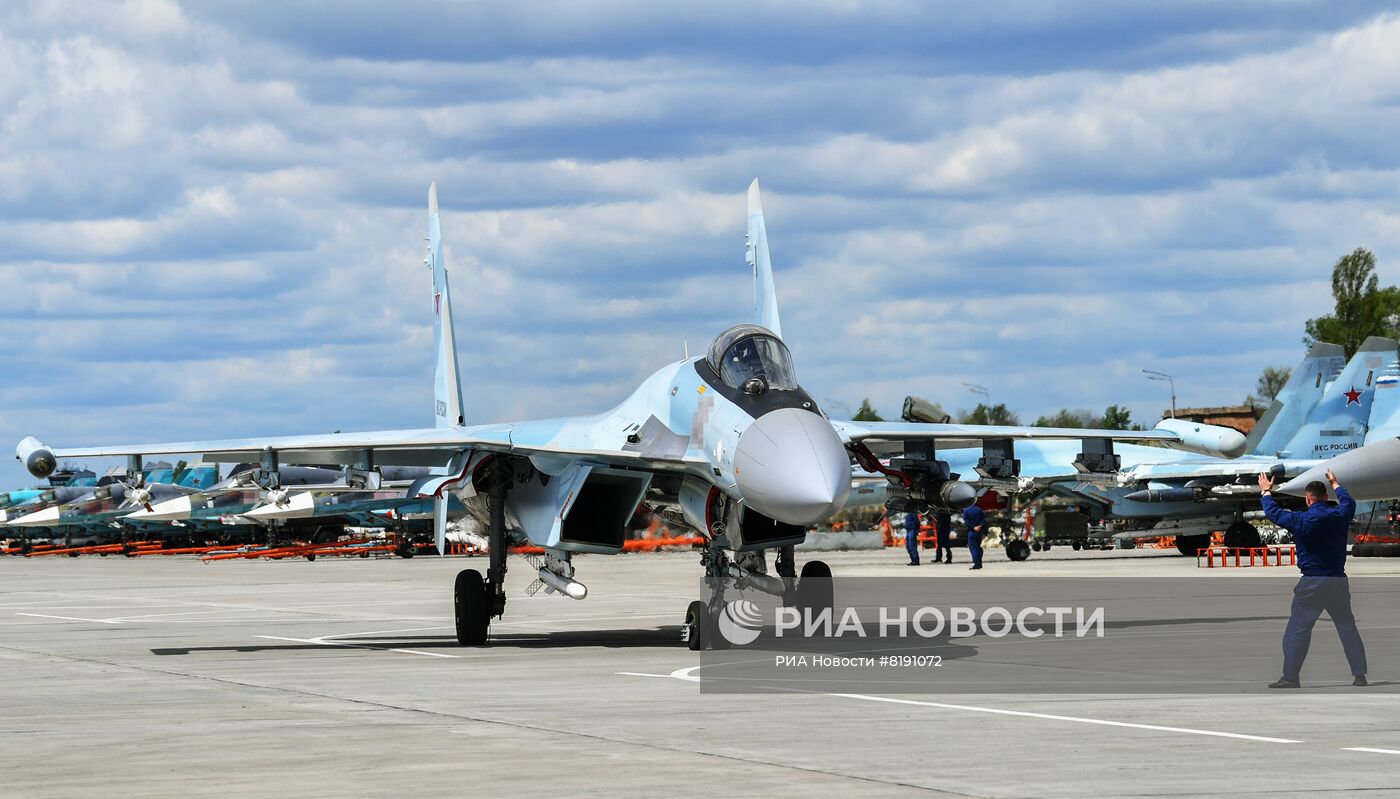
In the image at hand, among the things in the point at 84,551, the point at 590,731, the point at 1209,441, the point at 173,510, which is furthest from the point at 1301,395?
the point at 84,551

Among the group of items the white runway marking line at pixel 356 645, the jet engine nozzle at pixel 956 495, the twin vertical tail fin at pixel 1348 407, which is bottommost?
the white runway marking line at pixel 356 645

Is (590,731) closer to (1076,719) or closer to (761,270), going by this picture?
(1076,719)

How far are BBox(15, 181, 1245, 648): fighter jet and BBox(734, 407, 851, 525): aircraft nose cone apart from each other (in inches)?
0.6

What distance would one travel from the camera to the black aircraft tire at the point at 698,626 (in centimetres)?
1627

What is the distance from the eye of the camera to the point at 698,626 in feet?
53.5

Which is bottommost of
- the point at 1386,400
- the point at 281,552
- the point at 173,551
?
the point at 281,552

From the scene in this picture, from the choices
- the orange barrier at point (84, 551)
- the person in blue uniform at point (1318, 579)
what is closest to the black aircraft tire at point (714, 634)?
the person in blue uniform at point (1318, 579)

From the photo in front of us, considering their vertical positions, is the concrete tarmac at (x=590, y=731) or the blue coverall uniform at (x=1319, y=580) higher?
the blue coverall uniform at (x=1319, y=580)

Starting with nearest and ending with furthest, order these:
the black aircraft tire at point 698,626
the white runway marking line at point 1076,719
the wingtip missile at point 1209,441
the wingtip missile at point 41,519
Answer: the white runway marking line at point 1076,719 < the black aircraft tire at point 698,626 < the wingtip missile at point 1209,441 < the wingtip missile at point 41,519

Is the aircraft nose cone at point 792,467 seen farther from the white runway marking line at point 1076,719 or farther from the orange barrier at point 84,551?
the orange barrier at point 84,551

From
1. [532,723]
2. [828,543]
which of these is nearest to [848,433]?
[532,723]

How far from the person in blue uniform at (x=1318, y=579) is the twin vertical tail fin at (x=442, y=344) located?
14.1 metres

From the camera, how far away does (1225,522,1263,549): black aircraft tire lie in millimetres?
46719

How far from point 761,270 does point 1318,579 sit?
933 centimetres
